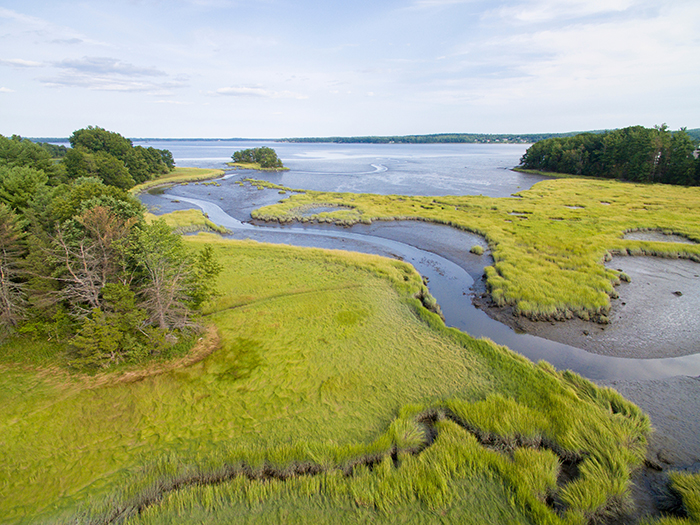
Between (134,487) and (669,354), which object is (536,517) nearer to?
(134,487)

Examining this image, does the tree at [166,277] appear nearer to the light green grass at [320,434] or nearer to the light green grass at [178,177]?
the light green grass at [320,434]

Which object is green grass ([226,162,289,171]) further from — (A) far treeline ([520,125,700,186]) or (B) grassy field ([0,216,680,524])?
(B) grassy field ([0,216,680,524])

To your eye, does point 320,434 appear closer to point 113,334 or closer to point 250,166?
point 113,334

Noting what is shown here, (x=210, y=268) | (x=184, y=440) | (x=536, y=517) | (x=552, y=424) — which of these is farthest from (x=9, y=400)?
(x=552, y=424)

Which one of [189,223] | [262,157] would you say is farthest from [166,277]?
[262,157]

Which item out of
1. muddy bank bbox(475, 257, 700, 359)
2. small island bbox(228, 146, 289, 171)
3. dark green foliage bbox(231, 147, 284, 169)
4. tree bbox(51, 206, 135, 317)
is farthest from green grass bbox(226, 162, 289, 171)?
tree bbox(51, 206, 135, 317)
